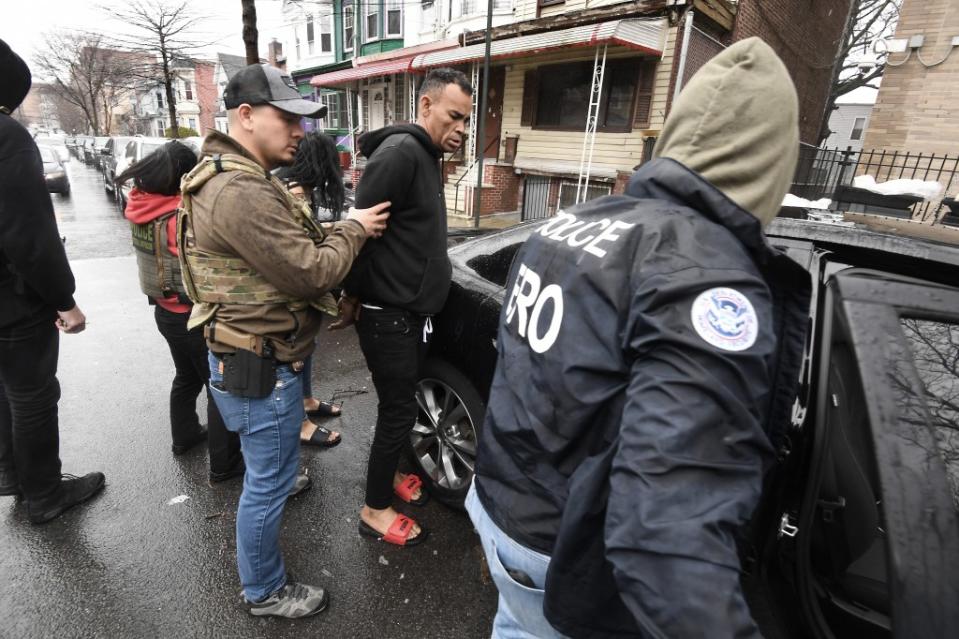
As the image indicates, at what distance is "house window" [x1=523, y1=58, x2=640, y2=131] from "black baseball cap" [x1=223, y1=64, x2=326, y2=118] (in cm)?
978

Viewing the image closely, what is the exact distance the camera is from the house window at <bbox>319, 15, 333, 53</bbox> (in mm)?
20266

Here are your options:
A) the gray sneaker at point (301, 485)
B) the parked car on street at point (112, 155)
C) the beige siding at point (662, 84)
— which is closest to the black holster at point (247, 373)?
the gray sneaker at point (301, 485)

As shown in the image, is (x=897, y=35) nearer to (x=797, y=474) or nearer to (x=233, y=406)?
(x=797, y=474)

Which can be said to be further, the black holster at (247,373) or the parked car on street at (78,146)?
the parked car on street at (78,146)

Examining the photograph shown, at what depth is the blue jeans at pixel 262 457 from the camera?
1.77 metres

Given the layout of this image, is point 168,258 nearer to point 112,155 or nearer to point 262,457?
point 262,457

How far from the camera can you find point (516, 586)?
1.15 m

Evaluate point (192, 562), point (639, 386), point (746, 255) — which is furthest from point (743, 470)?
→ point (192, 562)

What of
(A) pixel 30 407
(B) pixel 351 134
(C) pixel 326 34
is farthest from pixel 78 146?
(A) pixel 30 407

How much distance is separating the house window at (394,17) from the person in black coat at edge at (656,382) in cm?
1756

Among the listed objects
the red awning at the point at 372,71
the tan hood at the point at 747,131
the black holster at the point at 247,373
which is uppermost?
the red awning at the point at 372,71

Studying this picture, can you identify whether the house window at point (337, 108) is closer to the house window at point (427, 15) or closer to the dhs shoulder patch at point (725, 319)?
the house window at point (427, 15)

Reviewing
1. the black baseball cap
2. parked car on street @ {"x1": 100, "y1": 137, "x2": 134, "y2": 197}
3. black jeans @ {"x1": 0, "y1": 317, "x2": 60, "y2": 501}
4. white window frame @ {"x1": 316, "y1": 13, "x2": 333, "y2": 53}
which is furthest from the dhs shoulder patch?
white window frame @ {"x1": 316, "y1": 13, "x2": 333, "y2": 53}

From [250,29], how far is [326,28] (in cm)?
1314
